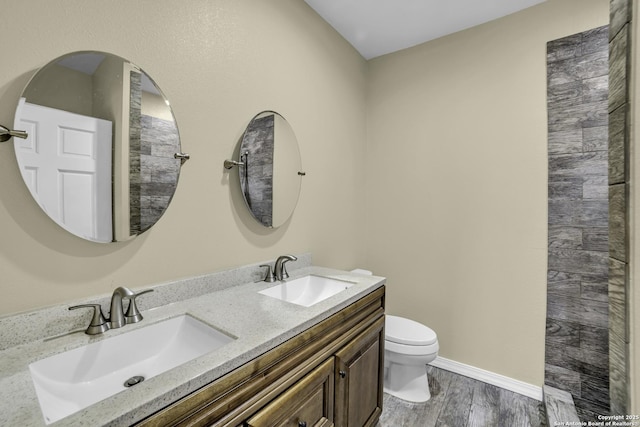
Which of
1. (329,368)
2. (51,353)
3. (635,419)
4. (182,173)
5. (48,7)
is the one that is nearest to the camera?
(635,419)

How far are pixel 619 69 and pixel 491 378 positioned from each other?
2.22 meters

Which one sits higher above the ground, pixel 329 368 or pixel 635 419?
pixel 635 419

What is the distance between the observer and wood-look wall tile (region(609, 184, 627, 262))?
2.08 feet

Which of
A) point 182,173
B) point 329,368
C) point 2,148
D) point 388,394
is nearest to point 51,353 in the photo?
point 2,148

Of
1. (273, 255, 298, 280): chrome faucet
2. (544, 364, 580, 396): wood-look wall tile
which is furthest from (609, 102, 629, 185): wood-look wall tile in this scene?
(544, 364, 580, 396): wood-look wall tile

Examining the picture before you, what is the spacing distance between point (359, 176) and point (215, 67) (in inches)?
61.8

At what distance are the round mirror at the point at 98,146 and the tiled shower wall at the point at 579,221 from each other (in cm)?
235

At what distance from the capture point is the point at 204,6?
1.33 m

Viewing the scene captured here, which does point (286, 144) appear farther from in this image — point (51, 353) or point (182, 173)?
point (51, 353)

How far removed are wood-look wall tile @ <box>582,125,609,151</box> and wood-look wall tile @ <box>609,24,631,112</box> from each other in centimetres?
145

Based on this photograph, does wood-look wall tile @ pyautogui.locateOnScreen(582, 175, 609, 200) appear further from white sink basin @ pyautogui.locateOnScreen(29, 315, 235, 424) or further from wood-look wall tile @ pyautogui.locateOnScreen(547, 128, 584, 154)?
white sink basin @ pyautogui.locateOnScreen(29, 315, 235, 424)

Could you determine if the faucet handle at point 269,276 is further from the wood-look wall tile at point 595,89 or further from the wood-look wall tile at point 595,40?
the wood-look wall tile at point 595,40

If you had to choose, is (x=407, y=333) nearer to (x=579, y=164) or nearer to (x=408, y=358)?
(x=408, y=358)

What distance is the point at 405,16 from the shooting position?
2.06 m
